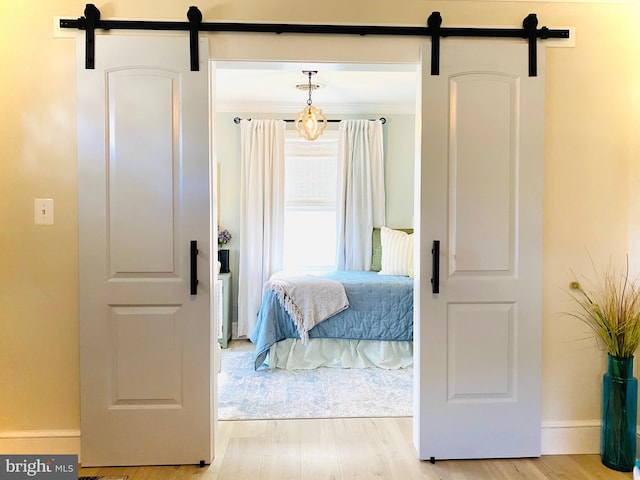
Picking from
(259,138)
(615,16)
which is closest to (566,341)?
(615,16)

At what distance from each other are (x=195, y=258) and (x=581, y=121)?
2.11 m

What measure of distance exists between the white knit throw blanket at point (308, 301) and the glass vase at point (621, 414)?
1.90 m

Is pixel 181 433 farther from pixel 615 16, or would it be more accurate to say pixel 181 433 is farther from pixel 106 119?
pixel 615 16

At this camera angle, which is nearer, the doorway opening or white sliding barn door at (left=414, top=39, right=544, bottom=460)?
white sliding barn door at (left=414, top=39, right=544, bottom=460)

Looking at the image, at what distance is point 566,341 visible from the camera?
2.31 meters

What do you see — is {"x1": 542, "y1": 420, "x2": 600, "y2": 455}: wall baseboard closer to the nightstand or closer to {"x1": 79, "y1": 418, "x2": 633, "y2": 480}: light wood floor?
{"x1": 79, "y1": 418, "x2": 633, "y2": 480}: light wood floor

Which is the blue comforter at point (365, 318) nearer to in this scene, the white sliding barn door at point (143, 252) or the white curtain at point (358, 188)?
the white curtain at point (358, 188)

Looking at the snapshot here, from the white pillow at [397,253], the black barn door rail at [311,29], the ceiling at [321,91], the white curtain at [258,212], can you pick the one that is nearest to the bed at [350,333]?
the white pillow at [397,253]

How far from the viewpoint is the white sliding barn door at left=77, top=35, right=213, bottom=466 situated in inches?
83.3

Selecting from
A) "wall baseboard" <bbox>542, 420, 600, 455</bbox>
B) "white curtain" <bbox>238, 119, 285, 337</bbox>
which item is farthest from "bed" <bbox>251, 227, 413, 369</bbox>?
"wall baseboard" <bbox>542, 420, 600, 455</bbox>

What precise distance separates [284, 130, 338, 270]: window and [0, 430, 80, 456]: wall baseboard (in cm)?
290

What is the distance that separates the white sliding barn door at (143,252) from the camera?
6.94 feet

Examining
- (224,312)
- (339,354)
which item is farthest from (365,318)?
(224,312)

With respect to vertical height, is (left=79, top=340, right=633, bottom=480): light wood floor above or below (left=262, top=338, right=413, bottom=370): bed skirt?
below
